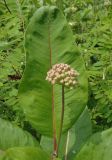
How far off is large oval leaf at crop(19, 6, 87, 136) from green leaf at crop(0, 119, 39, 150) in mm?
86

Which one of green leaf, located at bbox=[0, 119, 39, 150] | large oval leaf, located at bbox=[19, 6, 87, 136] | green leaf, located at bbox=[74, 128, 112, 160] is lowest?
green leaf, located at bbox=[0, 119, 39, 150]

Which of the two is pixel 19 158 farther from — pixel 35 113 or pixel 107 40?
pixel 107 40

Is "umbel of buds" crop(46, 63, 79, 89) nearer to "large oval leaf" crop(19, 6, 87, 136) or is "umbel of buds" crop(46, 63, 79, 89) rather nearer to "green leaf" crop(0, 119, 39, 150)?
"large oval leaf" crop(19, 6, 87, 136)

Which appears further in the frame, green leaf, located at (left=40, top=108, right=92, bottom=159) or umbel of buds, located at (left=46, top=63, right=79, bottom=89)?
green leaf, located at (left=40, top=108, right=92, bottom=159)

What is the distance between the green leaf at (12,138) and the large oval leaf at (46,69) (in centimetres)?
9

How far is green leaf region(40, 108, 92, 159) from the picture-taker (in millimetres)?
1901

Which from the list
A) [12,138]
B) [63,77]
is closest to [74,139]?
[12,138]

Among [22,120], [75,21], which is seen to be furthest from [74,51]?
[75,21]

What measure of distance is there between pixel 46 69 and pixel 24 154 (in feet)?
1.10

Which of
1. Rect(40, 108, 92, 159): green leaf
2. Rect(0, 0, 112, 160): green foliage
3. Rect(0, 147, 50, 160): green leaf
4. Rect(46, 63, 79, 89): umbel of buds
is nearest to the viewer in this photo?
Rect(46, 63, 79, 89): umbel of buds

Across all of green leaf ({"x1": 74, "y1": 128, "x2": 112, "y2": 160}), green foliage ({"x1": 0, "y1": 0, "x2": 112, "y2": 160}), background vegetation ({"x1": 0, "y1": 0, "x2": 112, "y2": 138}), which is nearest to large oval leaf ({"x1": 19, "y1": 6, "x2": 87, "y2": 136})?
green foliage ({"x1": 0, "y1": 0, "x2": 112, "y2": 160})

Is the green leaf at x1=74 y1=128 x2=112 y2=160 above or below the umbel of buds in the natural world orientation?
below

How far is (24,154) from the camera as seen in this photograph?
1651mm

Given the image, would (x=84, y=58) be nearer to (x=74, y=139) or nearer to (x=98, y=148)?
(x=74, y=139)
